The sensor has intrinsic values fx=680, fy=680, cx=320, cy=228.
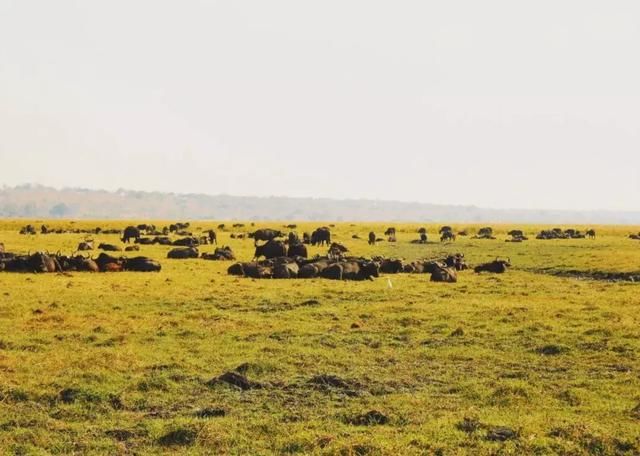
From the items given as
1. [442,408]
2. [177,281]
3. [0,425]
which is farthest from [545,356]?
[177,281]

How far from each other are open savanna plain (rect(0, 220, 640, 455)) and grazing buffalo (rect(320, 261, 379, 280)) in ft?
18.6

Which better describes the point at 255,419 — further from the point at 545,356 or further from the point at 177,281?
the point at 177,281

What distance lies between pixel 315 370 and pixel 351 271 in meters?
20.1

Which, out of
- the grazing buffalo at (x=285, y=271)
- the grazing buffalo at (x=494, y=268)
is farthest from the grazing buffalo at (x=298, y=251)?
the grazing buffalo at (x=494, y=268)

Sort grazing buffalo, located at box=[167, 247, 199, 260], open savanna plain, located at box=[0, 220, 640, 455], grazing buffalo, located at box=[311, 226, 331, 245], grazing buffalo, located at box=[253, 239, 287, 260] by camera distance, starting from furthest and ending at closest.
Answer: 1. grazing buffalo, located at box=[311, 226, 331, 245]
2. grazing buffalo, located at box=[167, 247, 199, 260]
3. grazing buffalo, located at box=[253, 239, 287, 260]
4. open savanna plain, located at box=[0, 220, 640, 455]

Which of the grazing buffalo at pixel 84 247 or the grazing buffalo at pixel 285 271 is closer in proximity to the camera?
the grazing buffalo at pixel 285 271

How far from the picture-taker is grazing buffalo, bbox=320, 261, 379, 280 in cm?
3659

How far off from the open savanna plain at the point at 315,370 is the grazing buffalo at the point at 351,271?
223 inches

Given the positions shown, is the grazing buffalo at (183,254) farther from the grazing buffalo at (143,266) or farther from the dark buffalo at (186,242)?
the dark buffalo at (186,242)

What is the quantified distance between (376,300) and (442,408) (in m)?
14.8

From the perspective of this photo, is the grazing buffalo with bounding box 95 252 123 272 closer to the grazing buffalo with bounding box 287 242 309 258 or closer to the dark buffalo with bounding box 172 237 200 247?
the grazing buffalo with bounding box 287 242 309 258

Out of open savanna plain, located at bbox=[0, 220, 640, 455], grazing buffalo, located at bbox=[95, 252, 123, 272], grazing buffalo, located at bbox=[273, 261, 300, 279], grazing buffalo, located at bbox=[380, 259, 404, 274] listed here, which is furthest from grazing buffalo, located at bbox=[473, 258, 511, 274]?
grazing buffalo, located at bbox=[95, 252, 123, 272]

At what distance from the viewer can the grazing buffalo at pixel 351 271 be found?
36.6m

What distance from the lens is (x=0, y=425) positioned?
1263 centimetres
